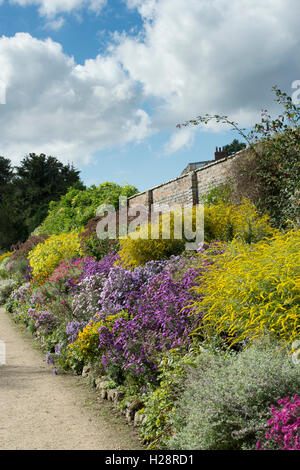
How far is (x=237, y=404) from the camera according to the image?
302 cm

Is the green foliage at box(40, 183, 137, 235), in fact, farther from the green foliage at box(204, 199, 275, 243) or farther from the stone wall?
the green foliage at box(204, 199, 275, 243)

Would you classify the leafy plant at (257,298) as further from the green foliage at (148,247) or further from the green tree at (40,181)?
the green tree at (40,181)

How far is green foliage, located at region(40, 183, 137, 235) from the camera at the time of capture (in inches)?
707

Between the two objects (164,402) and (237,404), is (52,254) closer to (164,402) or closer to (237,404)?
(164,402)

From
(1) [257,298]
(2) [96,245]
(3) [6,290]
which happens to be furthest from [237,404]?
(3) [6,290]

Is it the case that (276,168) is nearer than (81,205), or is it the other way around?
(276,168)

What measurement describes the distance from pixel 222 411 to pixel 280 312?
1.24 m

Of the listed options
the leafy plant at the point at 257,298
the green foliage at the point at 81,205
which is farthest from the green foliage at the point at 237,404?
the green foliage at the point at 81,205

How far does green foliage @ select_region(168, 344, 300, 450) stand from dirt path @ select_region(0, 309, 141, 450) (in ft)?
2.98

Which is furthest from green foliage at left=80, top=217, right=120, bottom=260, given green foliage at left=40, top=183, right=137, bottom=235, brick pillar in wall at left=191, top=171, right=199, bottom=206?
green foliage at left=40, top=183, right=137, bottom=235

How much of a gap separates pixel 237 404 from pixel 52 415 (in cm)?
233

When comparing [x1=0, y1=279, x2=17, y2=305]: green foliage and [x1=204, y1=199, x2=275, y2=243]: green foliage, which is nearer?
[x1=204, y1=199, x2=275, y2=243]: green foliage
